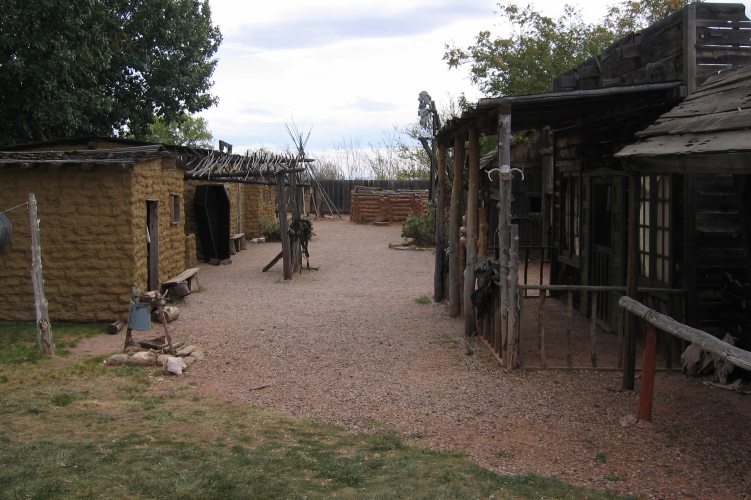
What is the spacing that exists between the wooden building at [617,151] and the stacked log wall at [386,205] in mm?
20582

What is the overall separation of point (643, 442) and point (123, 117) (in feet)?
56.5

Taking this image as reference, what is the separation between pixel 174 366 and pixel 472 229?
13.1ft

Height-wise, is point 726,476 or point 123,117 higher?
point 123,117

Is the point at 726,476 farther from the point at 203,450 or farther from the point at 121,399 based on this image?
the point at 121,399

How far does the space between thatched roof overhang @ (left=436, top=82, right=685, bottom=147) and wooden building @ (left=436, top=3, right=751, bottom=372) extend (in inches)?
0.5

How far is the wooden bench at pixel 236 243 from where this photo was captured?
66.1 feet

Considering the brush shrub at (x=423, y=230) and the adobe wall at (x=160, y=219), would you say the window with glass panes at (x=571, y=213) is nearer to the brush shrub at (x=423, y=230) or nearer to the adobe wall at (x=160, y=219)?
the adobe wall at (x=160, y=219)

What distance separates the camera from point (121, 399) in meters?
6.65

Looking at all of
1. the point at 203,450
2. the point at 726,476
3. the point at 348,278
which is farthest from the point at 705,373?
the point at 348,278

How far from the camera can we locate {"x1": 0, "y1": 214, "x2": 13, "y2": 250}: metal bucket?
9.84 meters

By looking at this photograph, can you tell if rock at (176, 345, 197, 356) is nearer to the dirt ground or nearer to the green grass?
the dirt ground

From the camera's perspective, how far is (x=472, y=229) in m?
8.99

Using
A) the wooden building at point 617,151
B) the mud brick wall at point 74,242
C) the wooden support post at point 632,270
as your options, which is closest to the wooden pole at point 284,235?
the mud brick wall at point 74,242

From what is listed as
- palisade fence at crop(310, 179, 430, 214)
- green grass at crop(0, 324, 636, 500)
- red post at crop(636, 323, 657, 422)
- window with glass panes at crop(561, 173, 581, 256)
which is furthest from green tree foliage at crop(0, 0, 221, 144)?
palisade fence at crop(310, 179, 430, 214)
